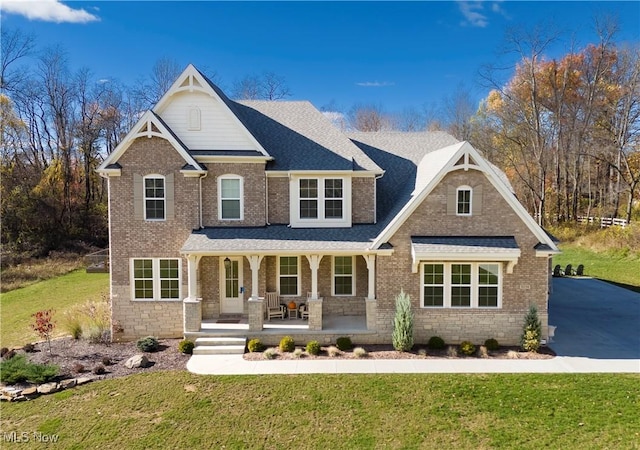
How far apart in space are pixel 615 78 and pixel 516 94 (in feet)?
29.4

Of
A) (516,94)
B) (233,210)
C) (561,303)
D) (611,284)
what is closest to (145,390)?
(233,210)

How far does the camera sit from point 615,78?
37719 mm

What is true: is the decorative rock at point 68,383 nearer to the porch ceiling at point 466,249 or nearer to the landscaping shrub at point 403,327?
the landscaping shrub at point 403,327

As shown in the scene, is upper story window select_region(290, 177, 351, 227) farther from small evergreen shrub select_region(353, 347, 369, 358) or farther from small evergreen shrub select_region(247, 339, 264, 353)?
small evergreen shrub select_region(353, 347, 369, 358)

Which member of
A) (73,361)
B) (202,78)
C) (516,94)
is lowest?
(73,361)

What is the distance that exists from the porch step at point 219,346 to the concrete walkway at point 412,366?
1.72 feet

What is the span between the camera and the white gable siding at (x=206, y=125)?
15.5 meters

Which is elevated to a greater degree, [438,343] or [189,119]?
[189,119]

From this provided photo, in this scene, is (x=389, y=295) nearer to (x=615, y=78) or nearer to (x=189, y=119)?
(x=189, y=119)

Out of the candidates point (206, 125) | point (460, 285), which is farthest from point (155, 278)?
point (460, 285)

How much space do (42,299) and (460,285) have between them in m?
23.1

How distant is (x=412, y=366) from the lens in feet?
39.1

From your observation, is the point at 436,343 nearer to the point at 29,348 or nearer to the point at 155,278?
the point at 155,278

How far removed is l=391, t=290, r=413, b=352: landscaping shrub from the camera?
12992mm
